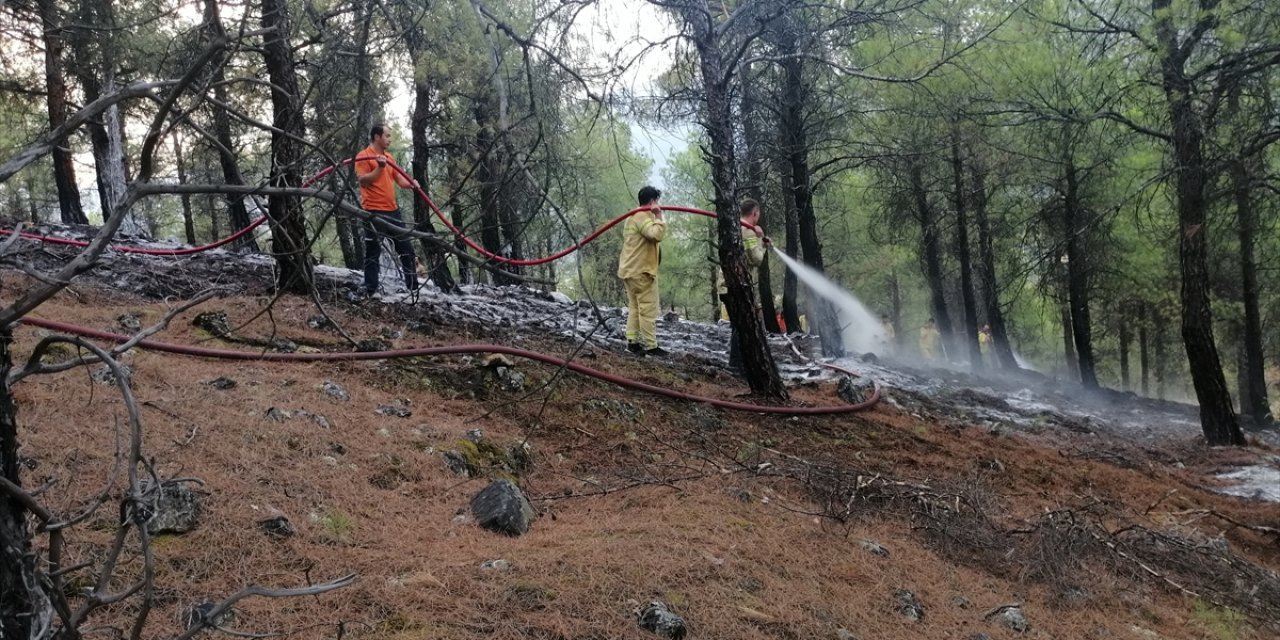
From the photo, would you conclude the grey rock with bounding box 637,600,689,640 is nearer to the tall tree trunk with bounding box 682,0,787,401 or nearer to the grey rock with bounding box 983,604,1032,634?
the grey rock with bounding box 983,604,1032,634

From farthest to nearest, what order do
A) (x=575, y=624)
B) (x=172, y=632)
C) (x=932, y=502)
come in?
(x=932, y=502) → (x=575, y=624) → (x=172, y=632)

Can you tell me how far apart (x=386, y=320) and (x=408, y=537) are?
462cm

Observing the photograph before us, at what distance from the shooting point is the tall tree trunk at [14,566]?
63.9 inches

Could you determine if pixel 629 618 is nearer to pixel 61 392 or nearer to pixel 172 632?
pixel 172 632

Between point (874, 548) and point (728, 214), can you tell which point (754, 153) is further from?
point (874, 548)

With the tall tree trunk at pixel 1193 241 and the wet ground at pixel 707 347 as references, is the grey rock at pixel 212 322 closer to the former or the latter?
the wet ground at pixel 707 347

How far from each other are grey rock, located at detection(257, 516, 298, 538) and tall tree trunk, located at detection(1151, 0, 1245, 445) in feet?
→ 29.8

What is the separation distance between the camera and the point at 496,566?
3.29m

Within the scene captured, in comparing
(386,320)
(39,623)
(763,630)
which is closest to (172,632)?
(39,623)

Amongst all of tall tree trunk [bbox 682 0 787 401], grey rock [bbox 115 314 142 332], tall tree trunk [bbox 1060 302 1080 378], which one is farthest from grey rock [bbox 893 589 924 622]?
tall tree trunk [bbox 1060 302 1080 378]

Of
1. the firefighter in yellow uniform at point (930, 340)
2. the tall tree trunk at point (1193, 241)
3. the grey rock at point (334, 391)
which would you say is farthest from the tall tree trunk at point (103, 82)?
the firefighter in yellow uniform at point (930, 340)

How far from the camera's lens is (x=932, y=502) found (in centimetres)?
486

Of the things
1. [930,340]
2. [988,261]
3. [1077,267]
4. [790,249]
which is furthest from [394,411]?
[930,340]

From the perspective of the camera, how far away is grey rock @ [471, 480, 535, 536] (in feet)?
12.9
